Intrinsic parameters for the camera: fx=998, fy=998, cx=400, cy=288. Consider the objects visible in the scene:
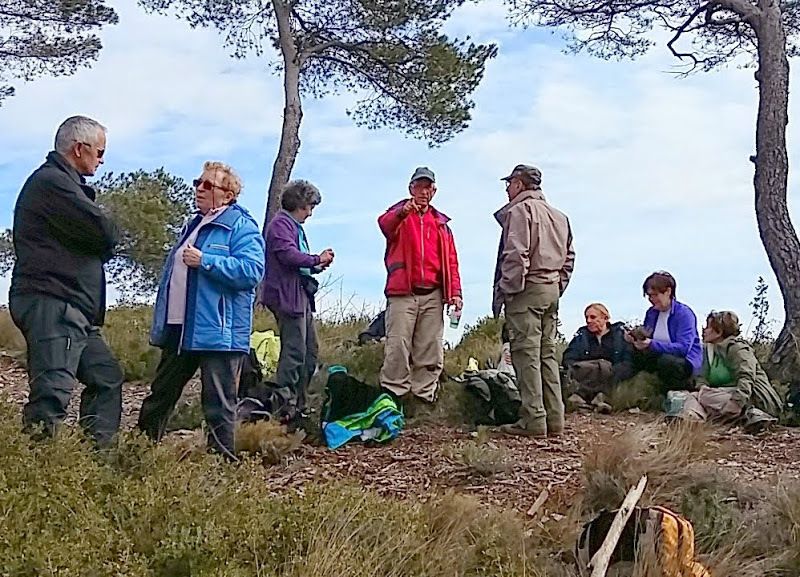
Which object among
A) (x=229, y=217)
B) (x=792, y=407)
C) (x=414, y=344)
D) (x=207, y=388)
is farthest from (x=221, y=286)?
(x=792, y=407)

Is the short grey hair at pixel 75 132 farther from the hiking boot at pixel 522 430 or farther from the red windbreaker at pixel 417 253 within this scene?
the hiking boot at pixel 522 430

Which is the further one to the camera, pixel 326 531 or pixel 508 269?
pixel 508 269

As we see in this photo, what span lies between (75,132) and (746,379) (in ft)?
16.4

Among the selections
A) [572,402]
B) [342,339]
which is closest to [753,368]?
[572,402]

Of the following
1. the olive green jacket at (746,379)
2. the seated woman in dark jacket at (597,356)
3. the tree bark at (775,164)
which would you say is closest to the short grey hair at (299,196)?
the seated woman in dark jacket at (597,356)

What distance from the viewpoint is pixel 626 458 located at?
16.7 feet

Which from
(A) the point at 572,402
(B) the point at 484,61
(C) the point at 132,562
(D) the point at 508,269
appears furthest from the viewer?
(B) the point at 484,61

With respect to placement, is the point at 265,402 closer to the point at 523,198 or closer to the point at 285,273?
the point at 285,273

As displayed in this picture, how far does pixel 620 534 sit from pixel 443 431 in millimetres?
2881

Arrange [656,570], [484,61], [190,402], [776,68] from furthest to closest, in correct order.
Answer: [484,61] < [776,68] < [190,402] < [656,570]

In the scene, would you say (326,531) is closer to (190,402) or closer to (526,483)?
(526,483)

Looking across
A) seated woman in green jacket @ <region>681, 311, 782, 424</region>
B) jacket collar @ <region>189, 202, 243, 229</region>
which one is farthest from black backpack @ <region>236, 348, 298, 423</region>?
seated woman in green jacket @ <region>681, 311, 782, 424</region>

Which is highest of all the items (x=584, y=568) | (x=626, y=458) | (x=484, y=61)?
(x=484, y=61)

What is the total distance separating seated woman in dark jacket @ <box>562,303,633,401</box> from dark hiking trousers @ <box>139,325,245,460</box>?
4007 mm
